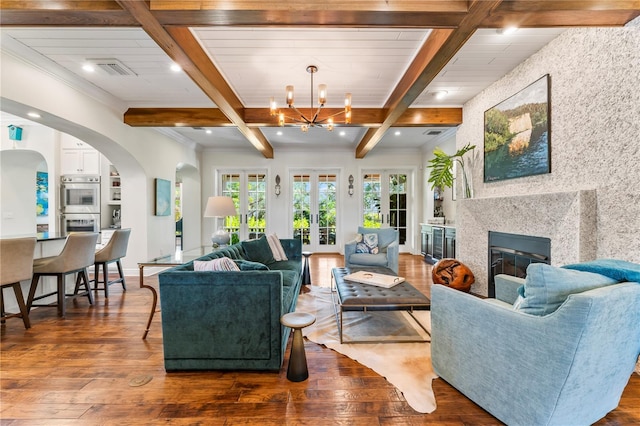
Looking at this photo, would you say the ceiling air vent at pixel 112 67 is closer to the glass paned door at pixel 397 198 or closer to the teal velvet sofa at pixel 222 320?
the teal velvet sofa at pixel 222 320

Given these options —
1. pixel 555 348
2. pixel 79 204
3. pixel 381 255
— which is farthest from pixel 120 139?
pixel 555 348

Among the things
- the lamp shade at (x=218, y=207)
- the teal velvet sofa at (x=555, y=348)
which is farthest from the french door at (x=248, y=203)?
the teal velvet sofa at (x=555, y=348)

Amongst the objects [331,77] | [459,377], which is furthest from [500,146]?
[459,377]

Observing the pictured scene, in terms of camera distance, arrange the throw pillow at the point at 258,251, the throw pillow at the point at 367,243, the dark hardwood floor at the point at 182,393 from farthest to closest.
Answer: the throw pillow at the point at 367,243
the throw pillow at the point at 258,251
the dark hardwood floor at the point at 182,393

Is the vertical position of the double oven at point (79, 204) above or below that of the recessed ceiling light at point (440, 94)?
below

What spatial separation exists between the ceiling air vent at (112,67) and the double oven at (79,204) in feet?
9.56

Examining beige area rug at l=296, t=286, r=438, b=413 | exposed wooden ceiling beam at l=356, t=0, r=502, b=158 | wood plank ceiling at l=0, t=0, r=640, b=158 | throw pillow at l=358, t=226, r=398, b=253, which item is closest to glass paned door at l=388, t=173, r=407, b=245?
throw pillow at l=358, t=226, r=398, b=253

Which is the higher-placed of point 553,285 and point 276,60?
point 276,60

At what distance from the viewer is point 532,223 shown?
2.89 metres

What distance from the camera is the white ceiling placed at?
254 cm

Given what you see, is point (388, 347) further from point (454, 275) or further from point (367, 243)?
point (367, 243)

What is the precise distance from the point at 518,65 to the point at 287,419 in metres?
4.05

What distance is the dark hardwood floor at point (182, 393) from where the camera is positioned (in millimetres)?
1621

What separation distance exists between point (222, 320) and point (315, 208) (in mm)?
5527
